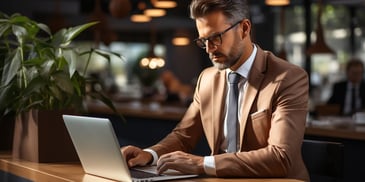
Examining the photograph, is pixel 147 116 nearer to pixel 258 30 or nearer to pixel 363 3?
pixel 363 3

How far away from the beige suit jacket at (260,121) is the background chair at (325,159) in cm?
20

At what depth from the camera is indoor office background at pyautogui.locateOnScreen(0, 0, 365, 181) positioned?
8352 mm

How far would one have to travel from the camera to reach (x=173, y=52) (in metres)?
22.4

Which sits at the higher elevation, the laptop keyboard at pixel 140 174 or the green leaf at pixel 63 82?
the green leaf at pixel 63 82

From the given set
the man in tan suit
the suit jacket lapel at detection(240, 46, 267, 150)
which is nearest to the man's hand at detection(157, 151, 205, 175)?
the man in tan suit

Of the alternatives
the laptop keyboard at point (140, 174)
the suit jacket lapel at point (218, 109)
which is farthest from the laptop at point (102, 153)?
the suit jacket lapel at point (218, 109)

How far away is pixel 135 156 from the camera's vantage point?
317cm

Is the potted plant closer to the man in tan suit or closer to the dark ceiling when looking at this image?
the man in tan suit

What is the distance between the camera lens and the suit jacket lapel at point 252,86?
302cm

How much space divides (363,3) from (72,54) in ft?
40.6

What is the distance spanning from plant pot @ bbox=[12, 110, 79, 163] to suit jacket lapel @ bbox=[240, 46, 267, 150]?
922mm

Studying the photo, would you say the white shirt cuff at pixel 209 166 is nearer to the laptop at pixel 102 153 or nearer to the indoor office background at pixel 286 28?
the laptop at pixel 102 153

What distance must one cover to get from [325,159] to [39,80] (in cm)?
139

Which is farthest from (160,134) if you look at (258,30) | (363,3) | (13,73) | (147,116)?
(258,30)
